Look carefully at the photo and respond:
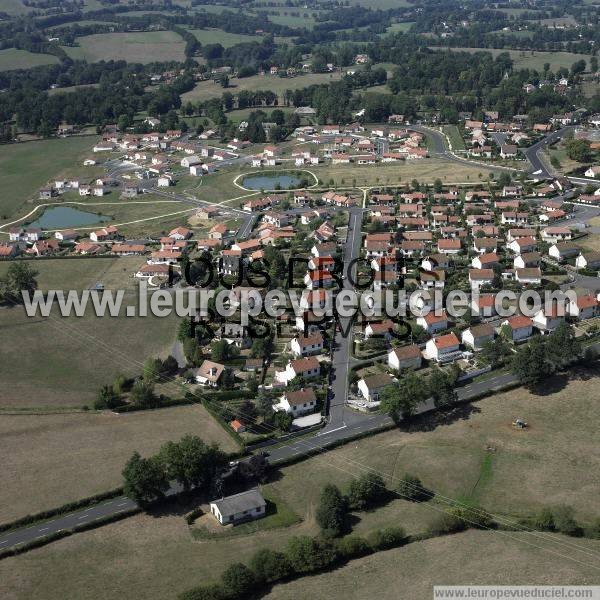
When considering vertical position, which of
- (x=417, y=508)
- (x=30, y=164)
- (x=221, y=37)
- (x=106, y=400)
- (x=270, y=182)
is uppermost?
(x=221, y=37)

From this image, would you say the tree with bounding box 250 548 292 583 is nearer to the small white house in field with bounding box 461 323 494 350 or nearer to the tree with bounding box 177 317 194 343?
the tree with bounding box 177 317 194 343

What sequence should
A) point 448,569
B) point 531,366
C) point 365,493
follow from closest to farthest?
point 448,569
point 365,493
point 531,366

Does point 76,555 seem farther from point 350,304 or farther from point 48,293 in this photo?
point 48,293

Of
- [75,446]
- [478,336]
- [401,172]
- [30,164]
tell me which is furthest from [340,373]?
[30,164]

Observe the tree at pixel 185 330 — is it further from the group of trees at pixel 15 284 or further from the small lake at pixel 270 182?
the small lake at pixel 270 182

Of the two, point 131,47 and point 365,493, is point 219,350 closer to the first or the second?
point 365,493

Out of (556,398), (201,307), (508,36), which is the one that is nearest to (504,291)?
(556,398)
